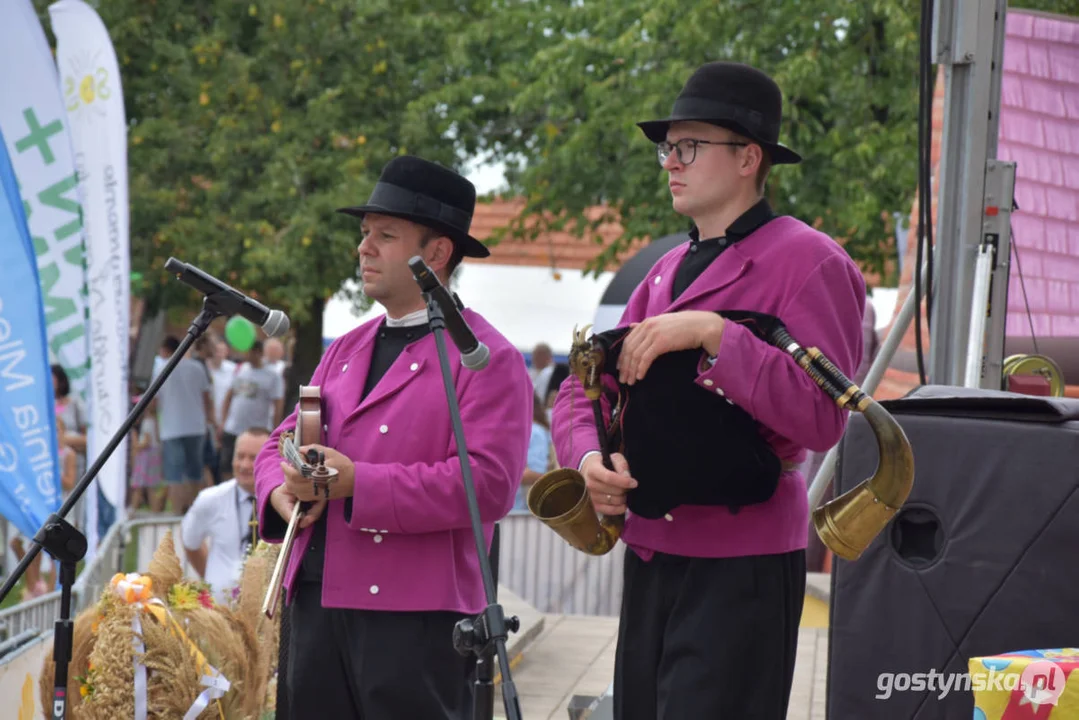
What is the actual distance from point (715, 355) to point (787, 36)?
11206 millimetres

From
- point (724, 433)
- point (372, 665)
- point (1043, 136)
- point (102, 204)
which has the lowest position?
point (372, 665)

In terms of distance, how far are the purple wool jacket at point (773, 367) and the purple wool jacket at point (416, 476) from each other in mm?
384

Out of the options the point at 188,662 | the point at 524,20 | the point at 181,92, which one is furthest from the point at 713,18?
the point at 188,662

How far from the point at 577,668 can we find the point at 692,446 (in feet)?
15.5

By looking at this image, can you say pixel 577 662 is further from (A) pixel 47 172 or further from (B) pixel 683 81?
(B) pixel 683 81

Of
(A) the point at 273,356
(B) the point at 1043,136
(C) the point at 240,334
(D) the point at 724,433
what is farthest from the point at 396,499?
(C) the point at 240,334

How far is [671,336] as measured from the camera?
2.77 m

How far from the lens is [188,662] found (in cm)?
467

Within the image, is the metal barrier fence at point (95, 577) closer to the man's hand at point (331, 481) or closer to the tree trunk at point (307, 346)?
the man's hand at point (331, 481)

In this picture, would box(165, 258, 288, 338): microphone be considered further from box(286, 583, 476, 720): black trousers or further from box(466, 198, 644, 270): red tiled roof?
box(466, 198, 644, 270): red tiled roof

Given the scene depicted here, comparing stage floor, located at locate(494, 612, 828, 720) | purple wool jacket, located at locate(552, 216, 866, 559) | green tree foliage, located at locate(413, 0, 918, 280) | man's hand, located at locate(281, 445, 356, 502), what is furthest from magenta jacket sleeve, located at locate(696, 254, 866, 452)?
green tree foliage, located at locate(413, 0, 918, 280)

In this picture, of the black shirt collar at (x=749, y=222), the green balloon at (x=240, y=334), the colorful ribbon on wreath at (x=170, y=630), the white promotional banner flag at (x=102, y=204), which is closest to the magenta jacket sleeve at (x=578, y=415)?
the black shirt collar at (x=749, y=222)

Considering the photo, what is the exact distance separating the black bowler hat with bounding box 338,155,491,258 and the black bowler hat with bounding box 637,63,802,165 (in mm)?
679

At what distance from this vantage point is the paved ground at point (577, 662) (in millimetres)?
6332
